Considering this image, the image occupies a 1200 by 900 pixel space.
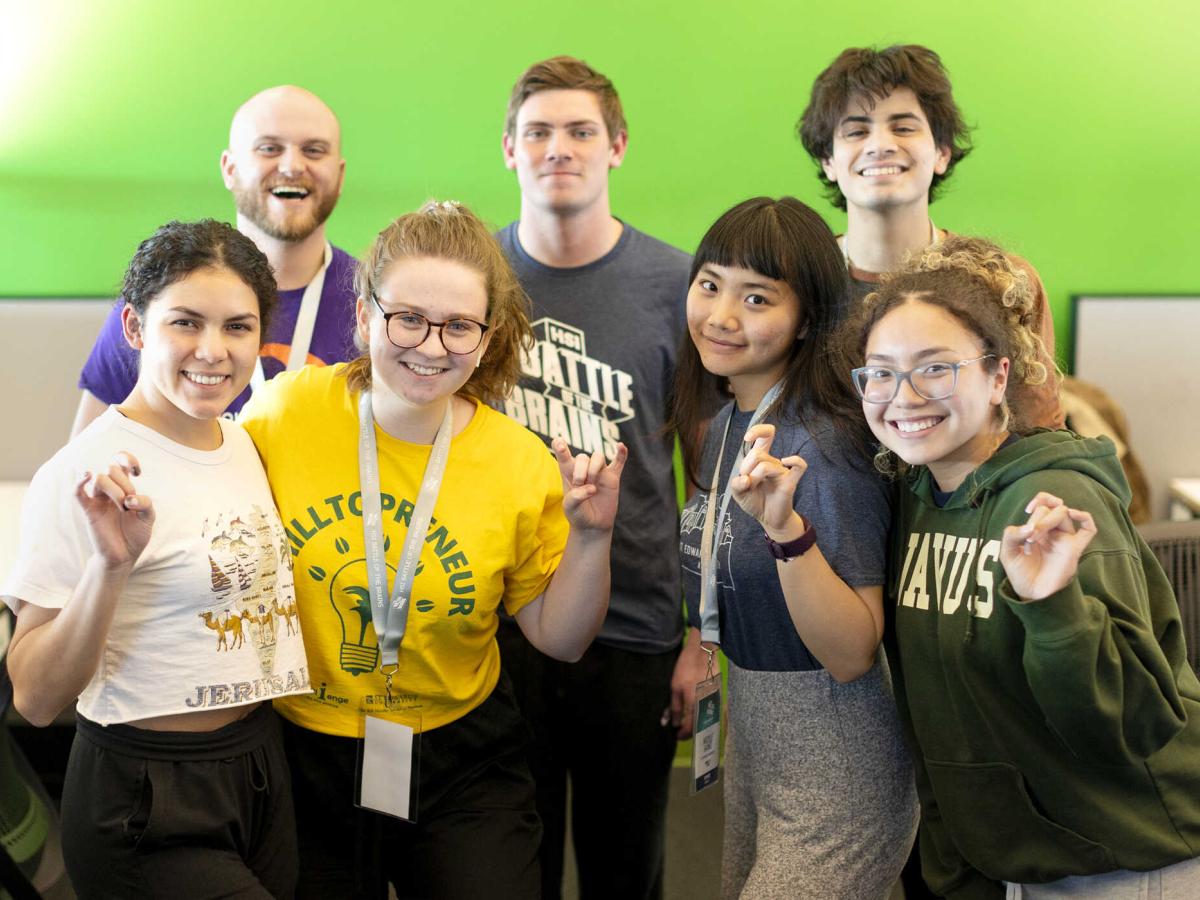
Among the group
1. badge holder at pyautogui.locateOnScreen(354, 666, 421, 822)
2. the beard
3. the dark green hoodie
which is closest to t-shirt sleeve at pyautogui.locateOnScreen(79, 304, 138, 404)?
the beard

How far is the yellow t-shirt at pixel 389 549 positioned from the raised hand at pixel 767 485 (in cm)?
41

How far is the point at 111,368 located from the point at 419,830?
3.83ft

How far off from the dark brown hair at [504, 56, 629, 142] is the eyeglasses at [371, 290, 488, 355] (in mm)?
877

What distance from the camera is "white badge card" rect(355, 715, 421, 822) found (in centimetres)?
173

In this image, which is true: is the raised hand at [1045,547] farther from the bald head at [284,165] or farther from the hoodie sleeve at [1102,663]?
the bald head at [284,165]

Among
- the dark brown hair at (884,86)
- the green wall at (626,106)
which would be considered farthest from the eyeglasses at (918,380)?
the green wall at (626,106)

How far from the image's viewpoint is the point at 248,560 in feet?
5.37

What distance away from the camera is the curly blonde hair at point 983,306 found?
1.62m

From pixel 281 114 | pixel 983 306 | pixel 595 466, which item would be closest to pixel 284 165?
pixel 281 114

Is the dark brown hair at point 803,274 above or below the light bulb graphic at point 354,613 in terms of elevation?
above

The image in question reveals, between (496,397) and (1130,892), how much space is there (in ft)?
3.98

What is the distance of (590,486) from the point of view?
1.72 m

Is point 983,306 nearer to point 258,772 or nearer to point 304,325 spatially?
point 258,772

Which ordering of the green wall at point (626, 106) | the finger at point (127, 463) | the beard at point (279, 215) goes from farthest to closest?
the green wall at point (626, 106) < the beard at point (279, 215) < the finger at point (127, 463)
